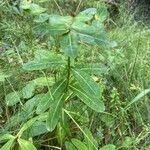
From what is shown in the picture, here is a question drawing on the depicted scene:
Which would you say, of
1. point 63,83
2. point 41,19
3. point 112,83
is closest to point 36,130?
point 63,83

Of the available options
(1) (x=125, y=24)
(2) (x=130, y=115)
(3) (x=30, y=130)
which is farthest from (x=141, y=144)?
(1) (x=125, y=24)

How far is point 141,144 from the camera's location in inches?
87.4

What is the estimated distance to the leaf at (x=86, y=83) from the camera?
1697 millimetres

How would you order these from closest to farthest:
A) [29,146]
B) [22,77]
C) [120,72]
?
[29,146] → [22,77] → [120,72]

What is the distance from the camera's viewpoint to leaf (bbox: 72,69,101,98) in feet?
5.57

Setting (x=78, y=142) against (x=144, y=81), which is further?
(x=144, y=81)

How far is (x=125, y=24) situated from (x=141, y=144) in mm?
1957

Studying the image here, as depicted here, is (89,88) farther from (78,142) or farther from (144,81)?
(144,81)

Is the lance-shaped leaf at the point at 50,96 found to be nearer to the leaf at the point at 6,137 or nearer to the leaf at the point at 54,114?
the leaf at the point at 54,114

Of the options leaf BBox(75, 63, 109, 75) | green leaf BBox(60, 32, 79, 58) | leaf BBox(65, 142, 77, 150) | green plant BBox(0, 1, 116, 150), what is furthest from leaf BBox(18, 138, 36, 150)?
green leaf BBox(60, 32, 79, 58)

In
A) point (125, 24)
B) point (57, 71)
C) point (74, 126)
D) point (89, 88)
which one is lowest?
point (125, 24)

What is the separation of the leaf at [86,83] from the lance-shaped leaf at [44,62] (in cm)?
8

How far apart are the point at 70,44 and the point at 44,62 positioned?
0.18 metres

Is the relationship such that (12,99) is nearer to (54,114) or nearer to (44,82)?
(44,82)
